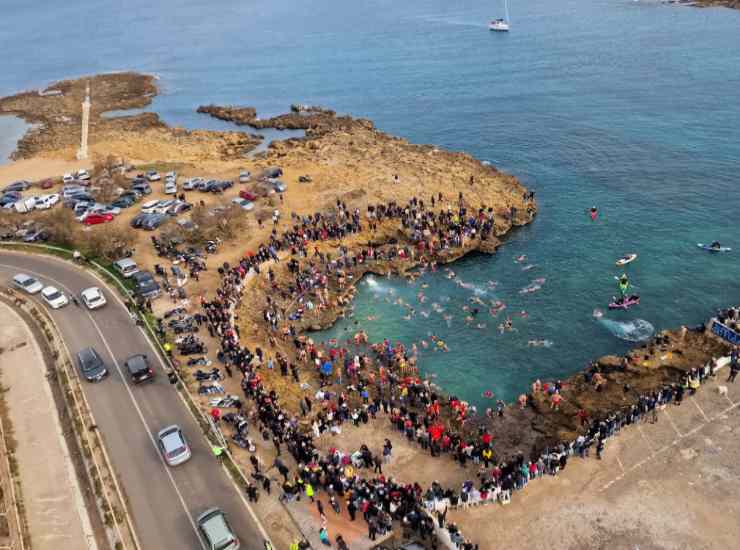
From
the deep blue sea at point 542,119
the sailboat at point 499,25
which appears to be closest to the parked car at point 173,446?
the deep blue sea at point 542,119

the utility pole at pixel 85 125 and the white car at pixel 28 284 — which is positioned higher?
the utility pole at pixel 85 125

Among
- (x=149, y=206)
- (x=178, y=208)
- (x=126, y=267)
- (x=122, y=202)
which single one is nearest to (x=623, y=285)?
(x=126, y=267)

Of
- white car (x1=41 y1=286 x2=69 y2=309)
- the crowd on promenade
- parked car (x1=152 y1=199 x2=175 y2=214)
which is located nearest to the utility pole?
parked car (x1=152 y1=199 x2=175 y2=214)

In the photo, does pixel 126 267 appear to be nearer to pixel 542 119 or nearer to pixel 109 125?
pixel 109 125

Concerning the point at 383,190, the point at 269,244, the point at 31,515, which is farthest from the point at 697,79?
the point at 31,515

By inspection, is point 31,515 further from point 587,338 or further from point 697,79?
point 697,79

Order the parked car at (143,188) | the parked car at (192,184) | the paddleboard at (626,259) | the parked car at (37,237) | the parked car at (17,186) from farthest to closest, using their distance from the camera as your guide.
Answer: the parked car at (17,186), the parked car at (192,184), the parked car at (143,188), the parked car at (37,237), the paddleboard at (626,259)

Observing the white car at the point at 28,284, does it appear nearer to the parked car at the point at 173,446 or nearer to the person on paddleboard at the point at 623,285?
the parked car at the point at 173,446

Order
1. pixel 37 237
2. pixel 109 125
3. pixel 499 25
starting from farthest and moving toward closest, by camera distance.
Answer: pixel 499 25
pixel 109 125
pixel 37 237
